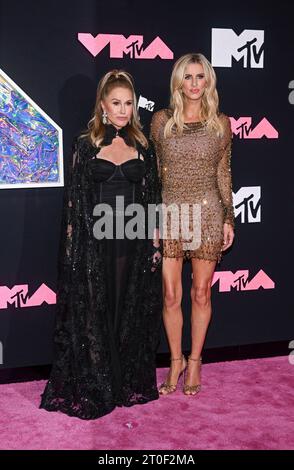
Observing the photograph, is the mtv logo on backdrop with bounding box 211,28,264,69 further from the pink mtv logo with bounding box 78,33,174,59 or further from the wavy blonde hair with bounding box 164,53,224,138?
the wavy blonde hair with bounding box 164,53,224,138

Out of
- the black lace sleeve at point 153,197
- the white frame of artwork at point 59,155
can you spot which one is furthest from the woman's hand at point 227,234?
the white frame of artwork at point 59,155

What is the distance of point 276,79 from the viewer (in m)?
3.80

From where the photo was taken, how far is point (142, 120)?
360cm

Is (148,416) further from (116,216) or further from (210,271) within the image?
(116,216)

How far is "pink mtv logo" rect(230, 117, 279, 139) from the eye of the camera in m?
3.75

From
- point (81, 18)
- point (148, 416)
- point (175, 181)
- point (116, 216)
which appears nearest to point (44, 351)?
point (148, 416)

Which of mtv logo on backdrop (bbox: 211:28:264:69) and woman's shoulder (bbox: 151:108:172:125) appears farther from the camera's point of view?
mtv logo on backdrop (bbox: 211:28:264:69)

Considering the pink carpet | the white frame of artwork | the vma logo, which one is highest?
the white frame of artwork

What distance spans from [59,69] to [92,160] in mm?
718

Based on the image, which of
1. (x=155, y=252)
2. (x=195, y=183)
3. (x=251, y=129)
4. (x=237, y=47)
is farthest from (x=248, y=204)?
(x=237, y=47)

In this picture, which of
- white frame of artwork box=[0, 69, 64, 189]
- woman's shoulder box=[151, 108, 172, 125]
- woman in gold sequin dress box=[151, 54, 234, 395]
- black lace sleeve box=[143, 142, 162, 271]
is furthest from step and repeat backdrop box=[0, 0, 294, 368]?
black lace sleeve box=[143, 142, 162, 271]

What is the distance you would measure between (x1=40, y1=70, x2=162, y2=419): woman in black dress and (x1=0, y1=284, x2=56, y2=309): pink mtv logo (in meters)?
0.43

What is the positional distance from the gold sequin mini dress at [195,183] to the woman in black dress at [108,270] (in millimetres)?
89

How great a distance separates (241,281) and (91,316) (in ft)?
4.07
